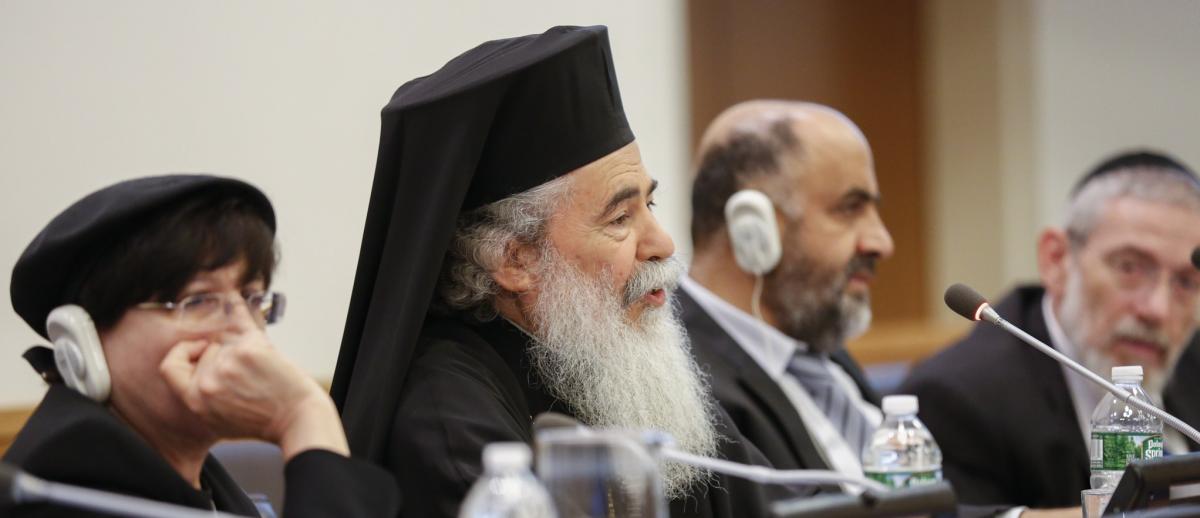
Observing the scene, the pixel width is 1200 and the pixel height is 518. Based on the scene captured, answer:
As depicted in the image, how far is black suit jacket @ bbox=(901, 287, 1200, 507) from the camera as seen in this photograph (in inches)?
128

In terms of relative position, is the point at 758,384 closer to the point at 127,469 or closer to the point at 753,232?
the point at 753,232

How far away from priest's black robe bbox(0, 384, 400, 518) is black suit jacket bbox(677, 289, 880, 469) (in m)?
1.21

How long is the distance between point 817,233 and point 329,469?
1915mm

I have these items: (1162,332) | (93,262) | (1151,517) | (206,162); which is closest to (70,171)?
(206,162)

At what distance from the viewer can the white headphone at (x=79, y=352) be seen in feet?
5.80

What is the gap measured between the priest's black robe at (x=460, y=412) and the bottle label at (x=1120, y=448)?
598 mm

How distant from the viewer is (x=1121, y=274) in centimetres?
348

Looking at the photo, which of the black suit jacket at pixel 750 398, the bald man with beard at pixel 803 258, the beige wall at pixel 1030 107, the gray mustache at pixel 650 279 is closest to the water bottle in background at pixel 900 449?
the black suit jacket at pixel 750 398

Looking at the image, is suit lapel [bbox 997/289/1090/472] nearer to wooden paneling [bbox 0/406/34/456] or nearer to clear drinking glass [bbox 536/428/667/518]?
clear drinking glass [bbox 536/428/667/518]

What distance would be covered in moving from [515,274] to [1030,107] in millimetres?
4550

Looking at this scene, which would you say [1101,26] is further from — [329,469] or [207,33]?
[329,469]

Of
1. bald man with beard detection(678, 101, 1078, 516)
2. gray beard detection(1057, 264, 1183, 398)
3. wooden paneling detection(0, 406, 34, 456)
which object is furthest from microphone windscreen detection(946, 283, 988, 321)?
wooden paneling detection(0, 406, 34, 456)

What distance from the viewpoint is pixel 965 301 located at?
6.73 ft

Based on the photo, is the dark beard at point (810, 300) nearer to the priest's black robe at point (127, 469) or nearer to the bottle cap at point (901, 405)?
the bottle cap at point (901, 405)
